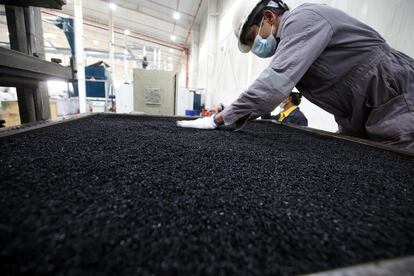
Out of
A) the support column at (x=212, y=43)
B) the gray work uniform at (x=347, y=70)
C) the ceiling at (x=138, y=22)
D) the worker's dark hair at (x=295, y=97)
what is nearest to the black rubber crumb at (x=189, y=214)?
the gray work uniform at (x=347, y=70)

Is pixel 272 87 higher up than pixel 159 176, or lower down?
higher up

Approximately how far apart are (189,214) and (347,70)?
3.42ft

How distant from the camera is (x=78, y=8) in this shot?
3676mm

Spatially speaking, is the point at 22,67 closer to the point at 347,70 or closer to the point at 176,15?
the point at 347,70

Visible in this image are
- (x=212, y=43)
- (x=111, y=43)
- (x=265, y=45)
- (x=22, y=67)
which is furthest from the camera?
(x=212, y=43)

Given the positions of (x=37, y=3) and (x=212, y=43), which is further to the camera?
(x=212, y=43)

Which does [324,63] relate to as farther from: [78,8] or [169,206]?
[78,8]

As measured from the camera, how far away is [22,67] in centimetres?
104

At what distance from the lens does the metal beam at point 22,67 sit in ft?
3.09

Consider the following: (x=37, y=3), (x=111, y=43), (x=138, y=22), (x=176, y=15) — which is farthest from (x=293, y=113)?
(x=138, y=22)

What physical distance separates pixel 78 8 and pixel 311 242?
486cm

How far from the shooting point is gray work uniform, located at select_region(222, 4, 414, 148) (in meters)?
0.89

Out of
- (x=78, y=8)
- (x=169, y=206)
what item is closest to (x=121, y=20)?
(x=78, y=8)

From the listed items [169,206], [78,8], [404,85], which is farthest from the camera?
[78,8]
